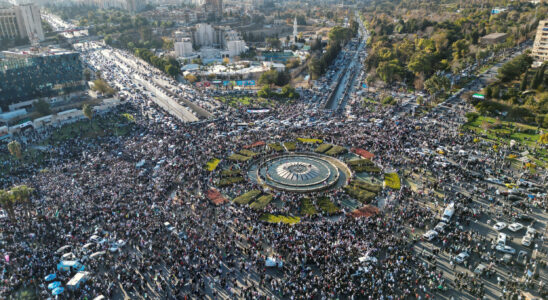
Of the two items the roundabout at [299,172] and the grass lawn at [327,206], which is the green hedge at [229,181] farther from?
the grass lawn at [327,206]

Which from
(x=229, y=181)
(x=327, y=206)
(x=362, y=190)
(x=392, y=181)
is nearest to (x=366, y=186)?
(x=362, y=190)

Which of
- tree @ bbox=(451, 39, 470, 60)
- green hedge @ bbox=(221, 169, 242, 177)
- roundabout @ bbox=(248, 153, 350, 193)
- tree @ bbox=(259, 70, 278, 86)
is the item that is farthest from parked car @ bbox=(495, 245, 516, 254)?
tree @ bbox=(451, 39, 470, 60)

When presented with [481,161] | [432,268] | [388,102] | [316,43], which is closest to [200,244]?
[432,268]

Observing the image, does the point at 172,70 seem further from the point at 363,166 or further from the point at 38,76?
the point at 363,166

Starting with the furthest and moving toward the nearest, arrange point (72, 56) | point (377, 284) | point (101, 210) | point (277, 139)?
point (72, 56)
point (277, 139)
point (101, 210)
point (377, 284)

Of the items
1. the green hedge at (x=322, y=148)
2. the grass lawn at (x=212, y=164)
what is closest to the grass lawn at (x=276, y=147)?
the green hedge at (x=322, y=148)

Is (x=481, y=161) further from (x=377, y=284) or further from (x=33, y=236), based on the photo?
(x=33, y=236)

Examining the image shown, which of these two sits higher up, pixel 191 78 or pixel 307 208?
pixel 191 78
